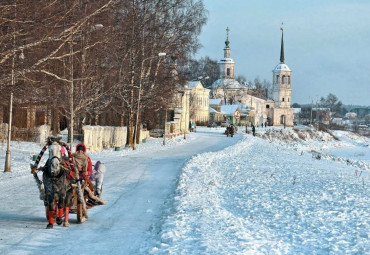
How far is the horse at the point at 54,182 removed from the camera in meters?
10.2

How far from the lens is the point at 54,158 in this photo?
10.1m

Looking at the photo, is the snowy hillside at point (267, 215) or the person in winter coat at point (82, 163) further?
the person in winter coat at point (82, 163)

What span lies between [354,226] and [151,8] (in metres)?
→ 30.4

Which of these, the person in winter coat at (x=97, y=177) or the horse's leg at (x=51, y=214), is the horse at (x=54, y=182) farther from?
the person in winter coat at (x=97, y=177)

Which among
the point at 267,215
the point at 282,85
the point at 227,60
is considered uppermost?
the point at 227,60

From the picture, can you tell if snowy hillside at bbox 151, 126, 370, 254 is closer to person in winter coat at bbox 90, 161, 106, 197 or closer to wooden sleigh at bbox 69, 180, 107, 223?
wooden sleigh at bbox 69, 180, 107, 223

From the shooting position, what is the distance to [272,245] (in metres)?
9.27

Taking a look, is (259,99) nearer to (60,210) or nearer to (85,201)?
(85,201)

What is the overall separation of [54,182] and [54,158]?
56 cm

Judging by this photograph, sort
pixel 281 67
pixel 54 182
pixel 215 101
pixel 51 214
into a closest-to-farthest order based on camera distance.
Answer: pixel 54 182 → pixel 51 214 → pixel 215 101 → pixel 281 67

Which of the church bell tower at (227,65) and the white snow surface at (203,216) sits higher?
the church bell tower at (227,65)

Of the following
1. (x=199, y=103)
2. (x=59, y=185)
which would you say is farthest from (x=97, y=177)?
(x=199, y=103)

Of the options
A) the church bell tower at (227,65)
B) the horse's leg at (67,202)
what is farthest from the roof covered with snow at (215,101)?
the horse's leg at (67,202)

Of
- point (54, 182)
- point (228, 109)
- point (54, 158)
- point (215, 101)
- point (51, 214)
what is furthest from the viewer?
point (215, 101)
